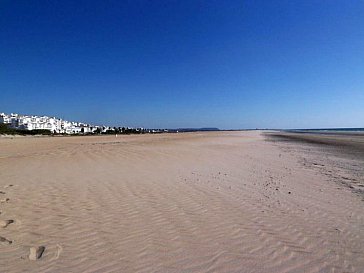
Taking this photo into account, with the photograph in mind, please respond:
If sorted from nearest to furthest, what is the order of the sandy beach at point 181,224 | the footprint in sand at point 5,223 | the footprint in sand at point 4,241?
1. the sandy beach at point 181,224
2. the footprint in sand at point 4,241
3. the footprint in sand at point 5,223

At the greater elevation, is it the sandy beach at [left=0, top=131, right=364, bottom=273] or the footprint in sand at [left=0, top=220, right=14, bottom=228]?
the footprint in sand at [left=0, top=220, right=14, bottom=228]

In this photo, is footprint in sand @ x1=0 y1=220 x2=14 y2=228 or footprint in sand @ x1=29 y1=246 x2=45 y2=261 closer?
footprint in sand @ x1=29 y1=246 x2=45 y2=261

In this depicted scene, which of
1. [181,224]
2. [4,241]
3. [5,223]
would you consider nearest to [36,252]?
[4,241]

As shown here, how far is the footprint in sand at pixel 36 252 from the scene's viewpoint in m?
4.05

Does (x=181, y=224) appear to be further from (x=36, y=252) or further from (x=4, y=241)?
(x=4, y=241)

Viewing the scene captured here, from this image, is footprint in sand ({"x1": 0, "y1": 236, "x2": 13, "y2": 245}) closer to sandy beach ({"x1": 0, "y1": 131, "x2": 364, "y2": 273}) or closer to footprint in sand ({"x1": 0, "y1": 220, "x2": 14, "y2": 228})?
sandy beach ({"x1": 0, "y1": 131, "x2": 364, "y2": 273})

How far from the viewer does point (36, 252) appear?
4215 millimetres

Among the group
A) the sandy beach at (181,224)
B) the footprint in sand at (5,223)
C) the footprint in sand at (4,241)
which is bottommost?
the sandy beach at (181,224)

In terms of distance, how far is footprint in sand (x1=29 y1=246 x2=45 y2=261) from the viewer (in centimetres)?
405

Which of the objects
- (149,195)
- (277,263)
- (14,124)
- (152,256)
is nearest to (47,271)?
(152,256)

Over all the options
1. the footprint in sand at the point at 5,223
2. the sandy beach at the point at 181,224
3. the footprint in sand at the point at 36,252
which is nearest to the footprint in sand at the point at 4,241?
the sandy beach at the point at 181,224

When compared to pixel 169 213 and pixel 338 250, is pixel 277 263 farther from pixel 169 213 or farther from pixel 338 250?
pixel 169 213

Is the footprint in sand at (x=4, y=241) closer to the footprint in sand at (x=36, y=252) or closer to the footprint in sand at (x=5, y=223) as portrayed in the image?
the footprint in sand at (x=36, y=252)

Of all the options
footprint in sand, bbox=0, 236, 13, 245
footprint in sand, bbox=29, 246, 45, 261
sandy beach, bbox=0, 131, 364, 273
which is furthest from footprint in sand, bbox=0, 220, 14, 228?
footprint in sand, bbox=29, 246, 45, 261
